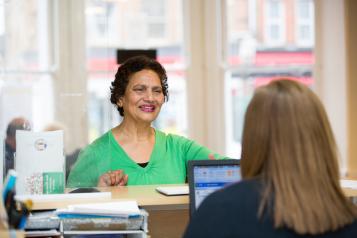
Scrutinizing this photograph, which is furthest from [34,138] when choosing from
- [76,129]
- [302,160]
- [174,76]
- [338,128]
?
[338,128]

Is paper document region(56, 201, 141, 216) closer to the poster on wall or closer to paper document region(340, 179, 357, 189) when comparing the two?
the poster on wall

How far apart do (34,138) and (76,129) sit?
1.07 ft

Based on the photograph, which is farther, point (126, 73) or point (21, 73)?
point (126, 73)

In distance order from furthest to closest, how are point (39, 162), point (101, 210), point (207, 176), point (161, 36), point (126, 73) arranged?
point (161, 36) → point (126, 73) → point (39, 162) → point (207, 176) → point (101, 210)

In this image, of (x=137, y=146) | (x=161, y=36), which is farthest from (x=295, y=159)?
(x=161, y=36)

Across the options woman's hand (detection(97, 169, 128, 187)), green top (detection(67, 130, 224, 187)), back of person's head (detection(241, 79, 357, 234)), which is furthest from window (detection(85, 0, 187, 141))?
back of person's head (detection(241, 79, 357, 234))

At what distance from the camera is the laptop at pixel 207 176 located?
2121mm

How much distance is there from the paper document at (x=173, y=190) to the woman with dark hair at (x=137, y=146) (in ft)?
0.87

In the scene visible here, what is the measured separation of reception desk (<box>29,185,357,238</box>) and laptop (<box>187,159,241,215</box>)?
113 mm

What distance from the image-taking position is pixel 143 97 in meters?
2.90

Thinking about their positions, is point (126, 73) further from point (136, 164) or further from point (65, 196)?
point (65, 196)

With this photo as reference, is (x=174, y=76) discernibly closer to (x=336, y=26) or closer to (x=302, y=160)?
(x=336, y=26)

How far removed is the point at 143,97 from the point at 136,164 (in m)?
0.35

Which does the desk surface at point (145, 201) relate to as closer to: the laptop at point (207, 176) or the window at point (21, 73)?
the laptop at point (207, 176)
